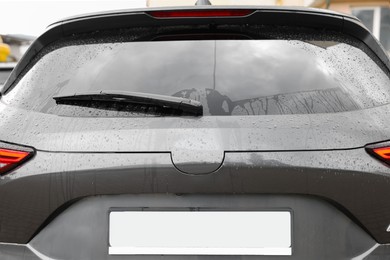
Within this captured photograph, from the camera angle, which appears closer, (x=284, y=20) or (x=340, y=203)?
(x=340, y=203)

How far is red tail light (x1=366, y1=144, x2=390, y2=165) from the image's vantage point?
1.87 meters

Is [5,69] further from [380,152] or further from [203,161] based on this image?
[380,152]

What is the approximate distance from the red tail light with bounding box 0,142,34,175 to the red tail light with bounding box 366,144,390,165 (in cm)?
114

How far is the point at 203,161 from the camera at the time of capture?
1804 millimetres

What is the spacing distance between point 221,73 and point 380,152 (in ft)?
2.01

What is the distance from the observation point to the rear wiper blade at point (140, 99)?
1.92m

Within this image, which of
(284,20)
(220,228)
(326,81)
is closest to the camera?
(220,228)

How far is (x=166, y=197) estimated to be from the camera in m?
1.83

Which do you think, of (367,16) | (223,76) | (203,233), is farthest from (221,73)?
(367,16)

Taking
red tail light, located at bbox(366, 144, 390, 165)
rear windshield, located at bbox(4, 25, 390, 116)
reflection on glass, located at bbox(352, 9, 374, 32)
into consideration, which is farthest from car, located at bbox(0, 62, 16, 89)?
reflection on glass, located at bbox(352, 9, 374, 32)

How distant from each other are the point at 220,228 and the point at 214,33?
2.73ft

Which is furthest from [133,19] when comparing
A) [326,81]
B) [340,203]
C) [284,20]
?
[340,203]

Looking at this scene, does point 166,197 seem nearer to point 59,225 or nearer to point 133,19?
point 59,225

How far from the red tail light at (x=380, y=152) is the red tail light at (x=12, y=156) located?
3.73 feet
